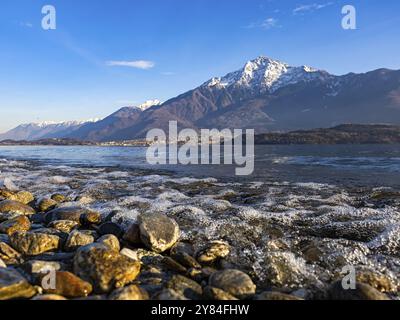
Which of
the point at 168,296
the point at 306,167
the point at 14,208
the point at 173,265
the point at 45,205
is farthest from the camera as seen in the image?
the point at 306,167

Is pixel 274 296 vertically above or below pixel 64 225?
below

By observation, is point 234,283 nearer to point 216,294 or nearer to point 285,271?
point 216,294

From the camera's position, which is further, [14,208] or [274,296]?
[14,208]

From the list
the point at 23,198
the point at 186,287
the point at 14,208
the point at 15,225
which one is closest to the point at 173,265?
the point at 186,287

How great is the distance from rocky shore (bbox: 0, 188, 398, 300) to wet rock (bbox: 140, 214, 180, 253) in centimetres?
3

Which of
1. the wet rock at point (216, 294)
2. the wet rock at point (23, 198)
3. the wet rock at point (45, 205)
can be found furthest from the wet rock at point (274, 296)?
the wet rock at point (23, 198)

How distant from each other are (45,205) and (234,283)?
12.9 m

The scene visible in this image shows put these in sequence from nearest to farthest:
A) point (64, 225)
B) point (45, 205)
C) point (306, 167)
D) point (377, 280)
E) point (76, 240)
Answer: point (377, 280) → point (76, 240) → point (64, 225) → point (45, 205) → point (306, 167)

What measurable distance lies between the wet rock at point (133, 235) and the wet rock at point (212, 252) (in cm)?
225

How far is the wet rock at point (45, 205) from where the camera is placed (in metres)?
17.6

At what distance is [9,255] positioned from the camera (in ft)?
33.1

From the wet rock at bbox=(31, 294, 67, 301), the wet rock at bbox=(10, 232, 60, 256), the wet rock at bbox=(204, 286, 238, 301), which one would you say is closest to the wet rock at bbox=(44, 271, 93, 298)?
the wet rock at bbox=(31, 294, 67, 301)

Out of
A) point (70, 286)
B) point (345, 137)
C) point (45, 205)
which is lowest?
point (70, 286)
